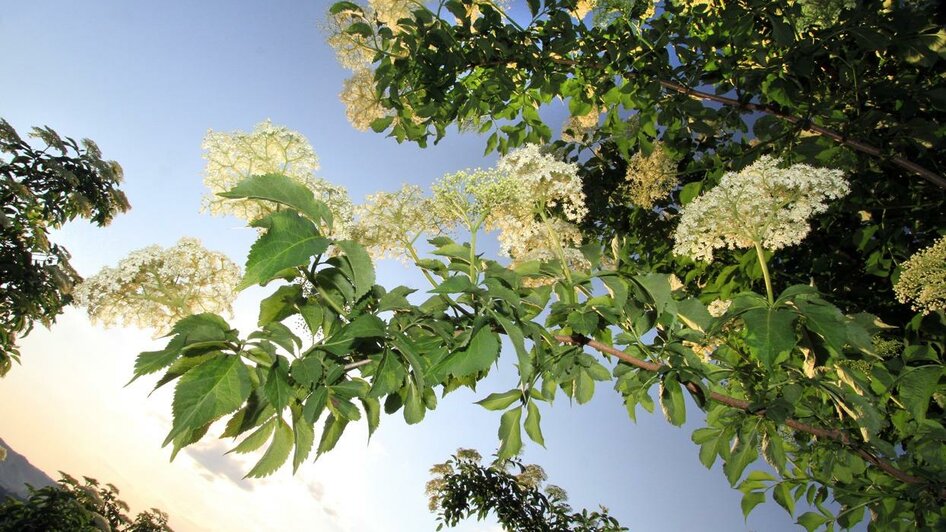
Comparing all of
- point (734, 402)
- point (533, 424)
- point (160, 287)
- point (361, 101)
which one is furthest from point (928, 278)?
point (361, 101)

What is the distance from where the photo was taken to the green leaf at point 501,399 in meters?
1.38

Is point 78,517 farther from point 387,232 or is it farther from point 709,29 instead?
point 709,29

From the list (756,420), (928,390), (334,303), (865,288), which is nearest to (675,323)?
(756,420)

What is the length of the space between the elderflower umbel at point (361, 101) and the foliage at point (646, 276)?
14 cm

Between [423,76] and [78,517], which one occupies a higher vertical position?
[423,76]

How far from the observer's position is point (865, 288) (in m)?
3.24

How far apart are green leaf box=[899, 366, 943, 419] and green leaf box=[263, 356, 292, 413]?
1.91 m

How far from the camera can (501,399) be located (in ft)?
4.56

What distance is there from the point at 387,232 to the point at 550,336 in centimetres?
63

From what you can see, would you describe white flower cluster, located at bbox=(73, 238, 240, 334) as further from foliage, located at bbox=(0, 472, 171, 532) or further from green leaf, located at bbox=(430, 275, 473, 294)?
foliage, located at bbox=(0, 472, 171, 532)

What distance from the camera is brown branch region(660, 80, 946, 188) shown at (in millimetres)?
2215


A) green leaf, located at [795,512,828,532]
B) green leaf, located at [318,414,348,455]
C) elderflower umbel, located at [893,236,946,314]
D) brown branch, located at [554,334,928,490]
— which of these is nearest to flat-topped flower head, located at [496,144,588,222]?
brown branch, located at [554,334,928,490]

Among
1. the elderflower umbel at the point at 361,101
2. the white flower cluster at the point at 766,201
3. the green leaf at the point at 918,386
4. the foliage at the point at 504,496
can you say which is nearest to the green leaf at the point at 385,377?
the white flower cluster at the point at 766,201

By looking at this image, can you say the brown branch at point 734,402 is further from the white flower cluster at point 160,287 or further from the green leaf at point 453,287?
the white flower cluster at point 160,287
